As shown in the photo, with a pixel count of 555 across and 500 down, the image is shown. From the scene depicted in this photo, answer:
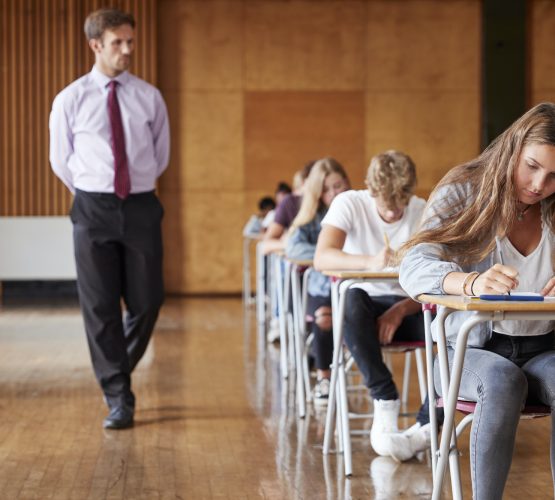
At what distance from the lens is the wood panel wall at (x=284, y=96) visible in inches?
451

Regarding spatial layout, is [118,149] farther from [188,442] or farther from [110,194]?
[188,442]

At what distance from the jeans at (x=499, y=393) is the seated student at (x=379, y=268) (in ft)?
3.34

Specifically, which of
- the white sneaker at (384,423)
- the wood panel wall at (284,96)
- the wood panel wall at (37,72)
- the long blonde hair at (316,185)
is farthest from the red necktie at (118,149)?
the wood panel wall at (284,96)

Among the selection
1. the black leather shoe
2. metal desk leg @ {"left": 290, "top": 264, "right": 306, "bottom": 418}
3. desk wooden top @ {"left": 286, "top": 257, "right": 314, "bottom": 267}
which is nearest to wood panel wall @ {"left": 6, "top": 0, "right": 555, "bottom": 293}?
metal desk leg @ {"left": 290, "top": 264, "right": 306, "bottom": 418}

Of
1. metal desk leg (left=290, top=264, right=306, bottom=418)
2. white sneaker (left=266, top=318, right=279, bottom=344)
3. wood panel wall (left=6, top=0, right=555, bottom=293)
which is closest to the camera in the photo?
metal desk leg (left=290, top=264, right=306, bottom=418)

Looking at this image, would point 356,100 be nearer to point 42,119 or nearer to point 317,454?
point 42,119

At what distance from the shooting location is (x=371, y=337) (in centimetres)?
363

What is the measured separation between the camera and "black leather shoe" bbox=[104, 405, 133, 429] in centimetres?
417

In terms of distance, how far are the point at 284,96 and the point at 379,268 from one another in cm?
819

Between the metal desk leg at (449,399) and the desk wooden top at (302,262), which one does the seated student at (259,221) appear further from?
the metal desk leg at (449,399)

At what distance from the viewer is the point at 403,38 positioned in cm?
1157

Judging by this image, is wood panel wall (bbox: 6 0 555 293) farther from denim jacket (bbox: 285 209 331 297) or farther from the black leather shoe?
the black leather shoe

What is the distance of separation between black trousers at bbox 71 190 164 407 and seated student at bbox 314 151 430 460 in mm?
780

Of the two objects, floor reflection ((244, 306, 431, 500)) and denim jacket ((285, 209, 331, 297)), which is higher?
denim jacket ((285, 209, 331, 297))
